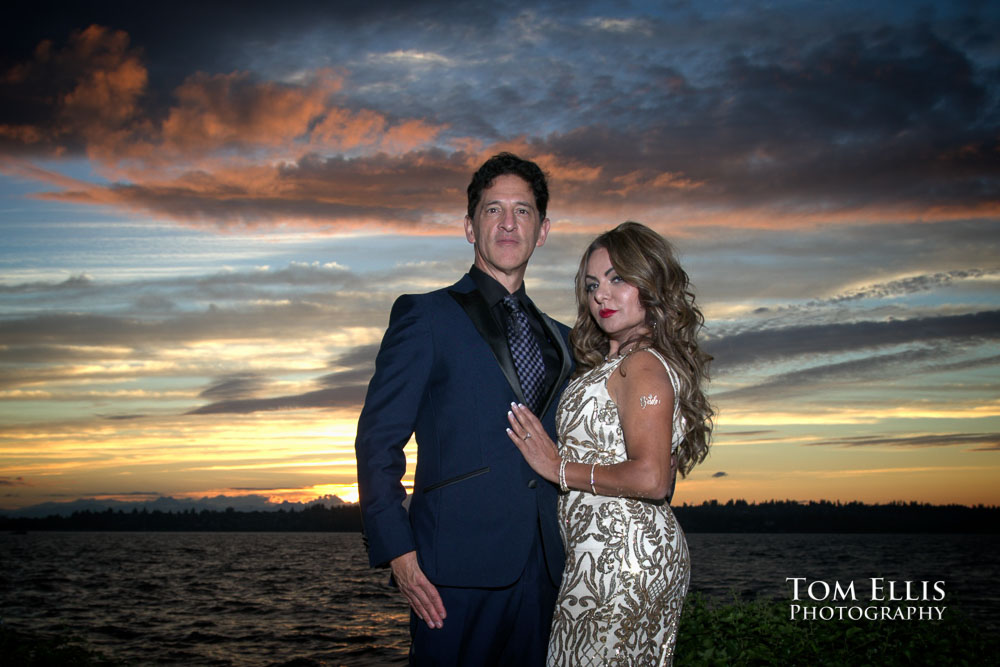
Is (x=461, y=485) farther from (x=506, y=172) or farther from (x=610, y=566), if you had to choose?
(x=506, y=172)

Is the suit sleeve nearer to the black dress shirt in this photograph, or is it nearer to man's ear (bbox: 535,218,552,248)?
the black dress shirt

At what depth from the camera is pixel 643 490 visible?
3289 mm

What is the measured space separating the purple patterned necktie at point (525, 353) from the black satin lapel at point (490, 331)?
63mm

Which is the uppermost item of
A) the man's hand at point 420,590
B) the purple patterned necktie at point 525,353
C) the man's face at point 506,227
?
the man's face at point 506,227

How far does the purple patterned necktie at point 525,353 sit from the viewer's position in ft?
12.2

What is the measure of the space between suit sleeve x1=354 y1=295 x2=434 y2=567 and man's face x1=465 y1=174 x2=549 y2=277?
0.61 metres

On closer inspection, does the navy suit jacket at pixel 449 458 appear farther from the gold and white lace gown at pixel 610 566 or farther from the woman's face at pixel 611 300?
the woman's face at pixel 611 300

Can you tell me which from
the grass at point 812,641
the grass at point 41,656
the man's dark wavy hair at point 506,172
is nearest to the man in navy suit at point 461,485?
the man's dark wavy hair at point 506,172

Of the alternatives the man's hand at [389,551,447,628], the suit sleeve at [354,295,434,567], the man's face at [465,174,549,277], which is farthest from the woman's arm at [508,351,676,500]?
the man's face at [465,174,549,277]

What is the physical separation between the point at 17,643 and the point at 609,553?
11.3 meters

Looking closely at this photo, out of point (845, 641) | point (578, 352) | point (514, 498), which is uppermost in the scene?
point (578, 352)

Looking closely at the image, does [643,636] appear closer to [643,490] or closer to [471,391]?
[643,490]

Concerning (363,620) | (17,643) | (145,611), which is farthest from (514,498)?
(145,611)

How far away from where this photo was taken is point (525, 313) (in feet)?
13.0
